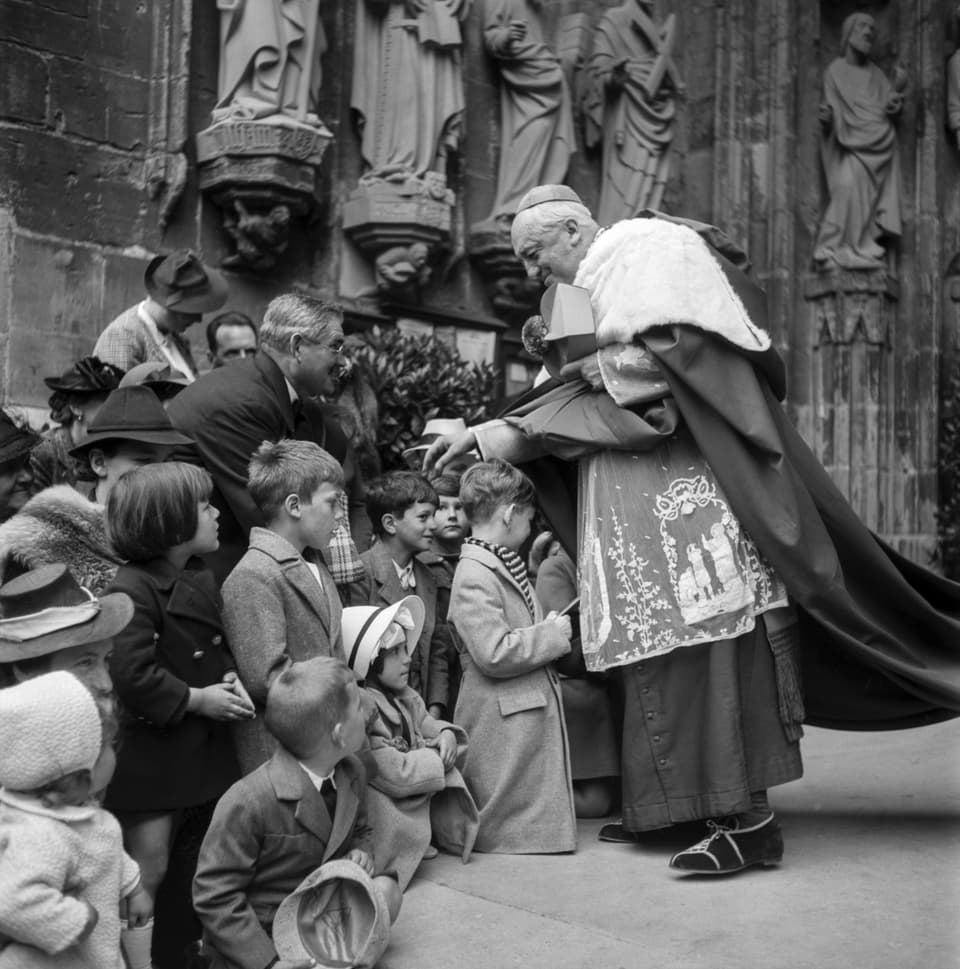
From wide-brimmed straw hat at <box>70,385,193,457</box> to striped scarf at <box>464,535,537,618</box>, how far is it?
103 cm

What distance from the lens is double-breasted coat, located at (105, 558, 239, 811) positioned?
11.1 feet

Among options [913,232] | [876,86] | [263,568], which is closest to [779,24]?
[876,86]

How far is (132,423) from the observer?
13.5ft

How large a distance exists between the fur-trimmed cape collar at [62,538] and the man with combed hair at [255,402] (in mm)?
589

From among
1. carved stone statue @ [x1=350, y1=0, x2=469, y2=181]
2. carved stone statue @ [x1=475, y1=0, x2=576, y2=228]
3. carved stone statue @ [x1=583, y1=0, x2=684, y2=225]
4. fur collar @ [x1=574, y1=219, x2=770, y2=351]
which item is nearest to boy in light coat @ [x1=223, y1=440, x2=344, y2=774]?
fur collar @ [x1=574, y1=219, x2=770, y2=351]

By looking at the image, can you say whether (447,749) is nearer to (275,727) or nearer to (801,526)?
(275,727)

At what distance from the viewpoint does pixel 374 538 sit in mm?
5465

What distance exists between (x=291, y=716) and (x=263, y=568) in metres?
0.64

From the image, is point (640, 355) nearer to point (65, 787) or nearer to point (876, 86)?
point (65, 787)

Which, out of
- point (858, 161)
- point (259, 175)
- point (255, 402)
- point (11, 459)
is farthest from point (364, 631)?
point (858, 161)

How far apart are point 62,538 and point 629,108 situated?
739 centimetres

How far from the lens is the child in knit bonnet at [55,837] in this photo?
8.45 ft

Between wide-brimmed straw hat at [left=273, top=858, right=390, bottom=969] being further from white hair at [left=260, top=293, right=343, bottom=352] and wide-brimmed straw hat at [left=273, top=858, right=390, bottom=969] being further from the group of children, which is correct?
white hair at [left=260, top=293, right=343, bottom=352]

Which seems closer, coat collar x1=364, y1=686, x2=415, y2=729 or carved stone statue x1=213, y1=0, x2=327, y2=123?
coat collar x1=364, y1=686, x2=415, y2=729
